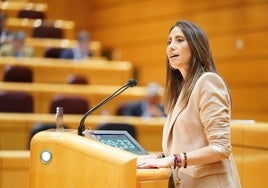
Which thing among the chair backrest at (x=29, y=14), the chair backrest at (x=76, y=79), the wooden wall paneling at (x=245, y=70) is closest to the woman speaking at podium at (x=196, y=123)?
the chair backrest at (x=76, y=79)

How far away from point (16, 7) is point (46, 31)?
1.27 m

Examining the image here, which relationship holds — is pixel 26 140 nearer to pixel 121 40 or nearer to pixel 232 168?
pixel 232 168

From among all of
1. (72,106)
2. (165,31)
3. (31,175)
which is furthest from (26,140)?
(165,31)

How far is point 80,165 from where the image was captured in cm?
185

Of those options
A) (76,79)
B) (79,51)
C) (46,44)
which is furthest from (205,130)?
(46,44)

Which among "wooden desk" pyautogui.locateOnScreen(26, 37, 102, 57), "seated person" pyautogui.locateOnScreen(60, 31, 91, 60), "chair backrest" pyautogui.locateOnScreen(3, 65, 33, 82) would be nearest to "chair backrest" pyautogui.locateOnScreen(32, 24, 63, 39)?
"wooden desk" pyautogui.locateOnScreen(26, 37, 102, 57)

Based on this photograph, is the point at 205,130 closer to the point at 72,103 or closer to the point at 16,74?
the point at 72,103

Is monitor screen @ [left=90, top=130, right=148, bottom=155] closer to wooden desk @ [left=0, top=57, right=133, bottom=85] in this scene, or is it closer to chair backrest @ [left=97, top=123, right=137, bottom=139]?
chair backrest @ [left=97, top=123, right=137, bottom=139]

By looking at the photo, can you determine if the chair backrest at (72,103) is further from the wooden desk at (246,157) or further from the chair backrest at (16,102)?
the wooden desk at (246,157)

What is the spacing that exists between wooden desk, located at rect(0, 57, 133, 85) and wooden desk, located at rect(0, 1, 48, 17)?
8.08 ft

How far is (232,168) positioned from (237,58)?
16.8ft

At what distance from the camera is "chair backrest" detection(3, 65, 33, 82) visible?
6.31 m

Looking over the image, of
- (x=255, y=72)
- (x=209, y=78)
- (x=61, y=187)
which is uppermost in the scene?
(x=255, y=72)

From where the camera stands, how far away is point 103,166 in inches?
70.1
